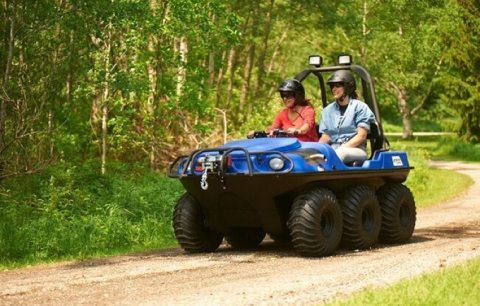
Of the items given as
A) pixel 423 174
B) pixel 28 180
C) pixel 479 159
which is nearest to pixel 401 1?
pixel 479 159

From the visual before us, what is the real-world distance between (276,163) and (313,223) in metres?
0.81

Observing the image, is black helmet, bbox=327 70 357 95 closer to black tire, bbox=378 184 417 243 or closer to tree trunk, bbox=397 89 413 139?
black tire, bbox=378 184 417 243

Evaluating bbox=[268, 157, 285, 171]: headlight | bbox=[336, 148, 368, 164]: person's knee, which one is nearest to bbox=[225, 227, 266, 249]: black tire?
bbox=[336, 148, 368, 164]: person's knee

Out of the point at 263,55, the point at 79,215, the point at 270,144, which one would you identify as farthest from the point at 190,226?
the point at 263,55

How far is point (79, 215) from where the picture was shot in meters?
13.3

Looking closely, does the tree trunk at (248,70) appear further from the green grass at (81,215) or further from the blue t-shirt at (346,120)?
the blue t-shirt at (346,120)

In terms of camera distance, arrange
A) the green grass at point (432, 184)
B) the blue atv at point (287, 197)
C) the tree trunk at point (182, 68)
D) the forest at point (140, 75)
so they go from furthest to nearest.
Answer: the green grass at point (432, 184) < the tree trunk at point (182, 68) < the forest at point (140, 75) < the blue atv at point (287, 197)

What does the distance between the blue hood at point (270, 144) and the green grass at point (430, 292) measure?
103 inches

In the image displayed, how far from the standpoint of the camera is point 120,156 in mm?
20688

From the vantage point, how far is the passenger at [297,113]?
35.9 feet

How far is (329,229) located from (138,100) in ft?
36.0

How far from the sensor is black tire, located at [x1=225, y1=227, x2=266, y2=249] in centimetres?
1110

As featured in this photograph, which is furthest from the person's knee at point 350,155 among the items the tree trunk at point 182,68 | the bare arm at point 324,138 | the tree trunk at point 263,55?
the tree trunk at point 263,55

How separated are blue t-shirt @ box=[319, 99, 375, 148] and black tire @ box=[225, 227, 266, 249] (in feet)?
5.22
